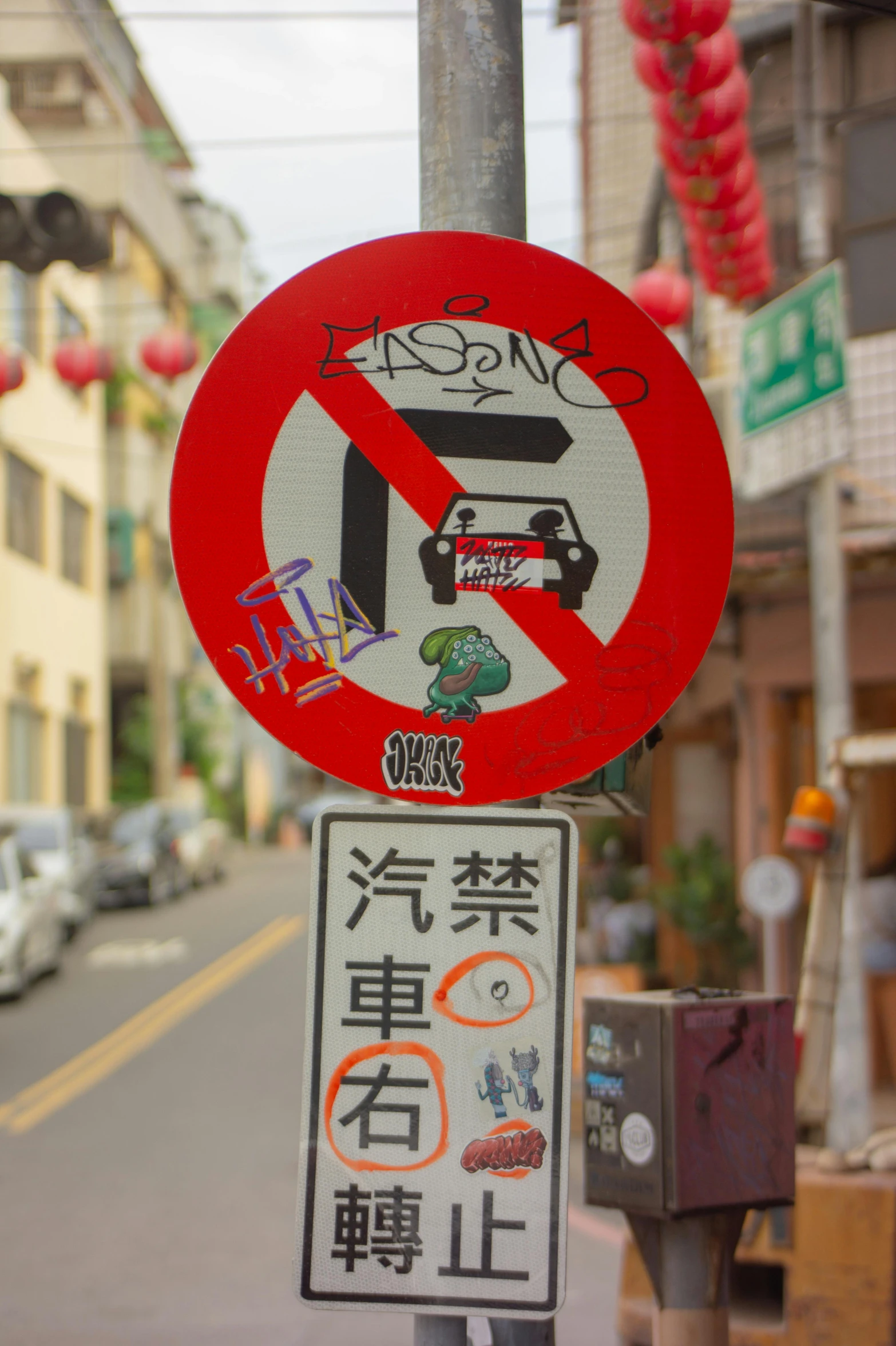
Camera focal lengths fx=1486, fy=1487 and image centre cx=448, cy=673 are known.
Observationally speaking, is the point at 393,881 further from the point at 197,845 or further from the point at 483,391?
the point at 197,845

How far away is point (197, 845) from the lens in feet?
89.3

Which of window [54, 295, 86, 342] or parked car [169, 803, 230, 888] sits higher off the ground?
window [54, 295, 86, 342]

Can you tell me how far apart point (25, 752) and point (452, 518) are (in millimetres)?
26545

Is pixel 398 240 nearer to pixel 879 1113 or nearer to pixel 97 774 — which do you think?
pixel 879 1113

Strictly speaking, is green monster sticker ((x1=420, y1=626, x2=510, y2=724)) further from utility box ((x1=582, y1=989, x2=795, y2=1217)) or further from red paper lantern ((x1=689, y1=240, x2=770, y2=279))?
red paper lantern ((x1=689, y1=240, x2=770, y2=279))

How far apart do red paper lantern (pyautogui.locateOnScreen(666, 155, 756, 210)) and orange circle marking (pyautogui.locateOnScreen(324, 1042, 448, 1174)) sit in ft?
22.8

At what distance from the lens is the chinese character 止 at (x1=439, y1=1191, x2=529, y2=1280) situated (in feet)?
6.69

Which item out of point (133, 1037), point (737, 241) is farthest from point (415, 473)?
point (133, 1037)

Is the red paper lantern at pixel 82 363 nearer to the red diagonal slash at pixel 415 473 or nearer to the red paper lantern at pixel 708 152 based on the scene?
the red paper lantern at pixel 708 152

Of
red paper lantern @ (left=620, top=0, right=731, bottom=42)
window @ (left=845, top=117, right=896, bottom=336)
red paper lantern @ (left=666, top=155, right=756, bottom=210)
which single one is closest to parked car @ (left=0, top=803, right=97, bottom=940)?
window @ (left=845, top=117, right=896, bottom=336)

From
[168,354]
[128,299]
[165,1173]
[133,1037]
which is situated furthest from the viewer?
[128,299]

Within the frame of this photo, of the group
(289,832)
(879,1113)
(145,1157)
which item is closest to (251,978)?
(145,1157)

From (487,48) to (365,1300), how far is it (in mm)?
1964

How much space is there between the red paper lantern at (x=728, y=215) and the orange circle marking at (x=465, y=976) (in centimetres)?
706
